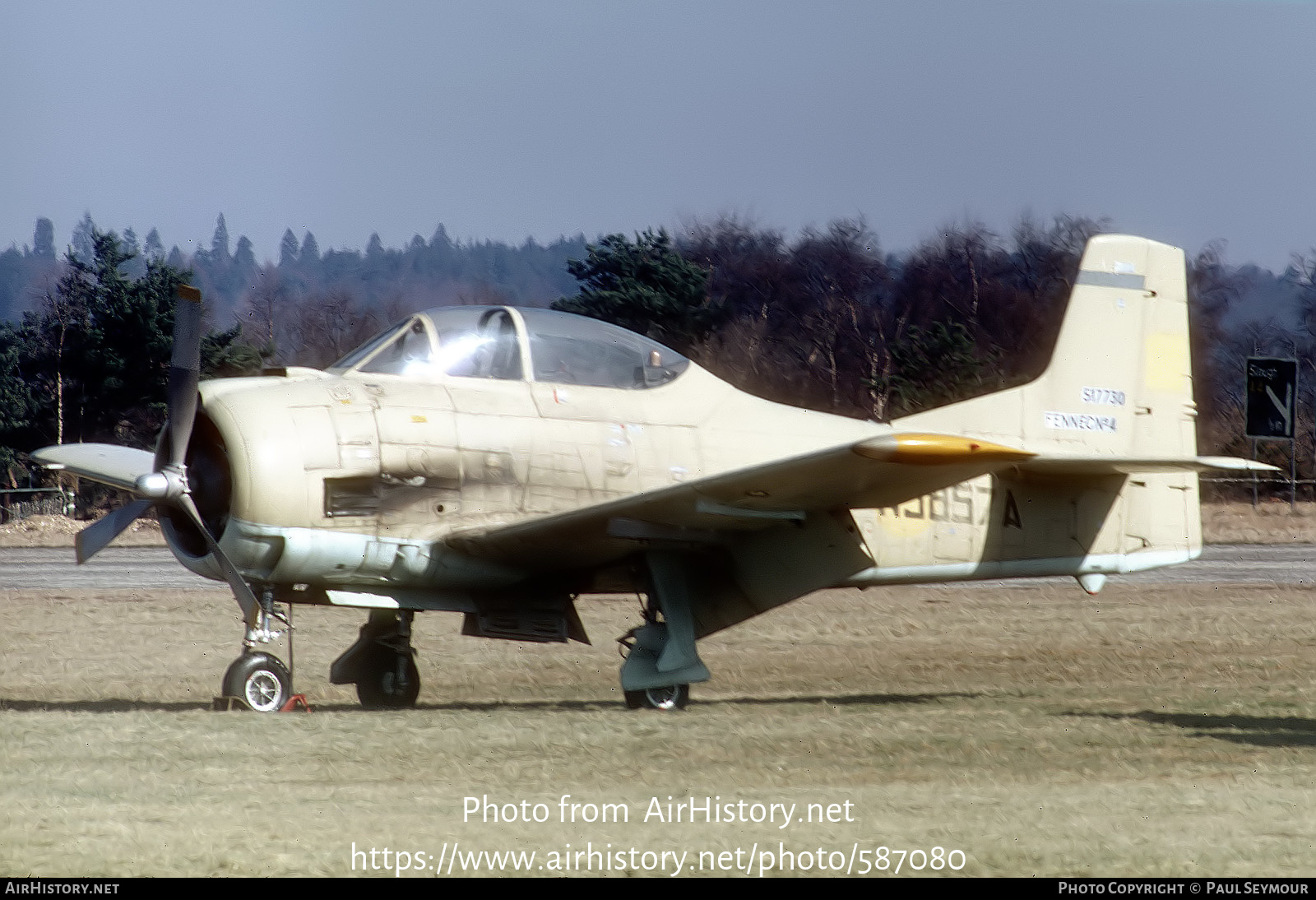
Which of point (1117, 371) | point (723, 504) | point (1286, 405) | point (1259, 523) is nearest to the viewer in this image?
point (723, 504)

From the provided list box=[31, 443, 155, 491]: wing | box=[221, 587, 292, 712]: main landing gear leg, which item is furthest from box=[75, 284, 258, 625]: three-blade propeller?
box=[31, 443, 155, 491]: wing

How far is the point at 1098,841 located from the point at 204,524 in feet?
20.0

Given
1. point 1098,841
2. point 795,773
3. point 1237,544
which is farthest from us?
point 1237,544

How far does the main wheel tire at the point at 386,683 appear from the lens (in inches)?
443

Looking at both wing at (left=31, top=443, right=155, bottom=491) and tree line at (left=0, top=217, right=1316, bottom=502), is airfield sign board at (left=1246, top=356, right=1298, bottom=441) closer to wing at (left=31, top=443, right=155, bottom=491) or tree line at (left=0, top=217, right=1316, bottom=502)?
tree line at (left=0, top=217, right=1316, bottom=502)

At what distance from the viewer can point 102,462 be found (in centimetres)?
1173

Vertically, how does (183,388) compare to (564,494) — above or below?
above

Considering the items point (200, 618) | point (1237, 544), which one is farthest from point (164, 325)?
point (1237, 544)

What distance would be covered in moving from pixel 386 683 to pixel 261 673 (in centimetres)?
170

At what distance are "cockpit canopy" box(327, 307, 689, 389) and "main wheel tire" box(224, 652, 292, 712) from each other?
6.72 ft

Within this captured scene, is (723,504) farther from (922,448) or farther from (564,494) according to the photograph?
(922,448)

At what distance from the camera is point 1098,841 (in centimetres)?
581

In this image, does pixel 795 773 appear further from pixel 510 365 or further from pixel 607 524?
pixel 510 365

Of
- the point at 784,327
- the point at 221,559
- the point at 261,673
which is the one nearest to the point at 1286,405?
the point at 261,673
